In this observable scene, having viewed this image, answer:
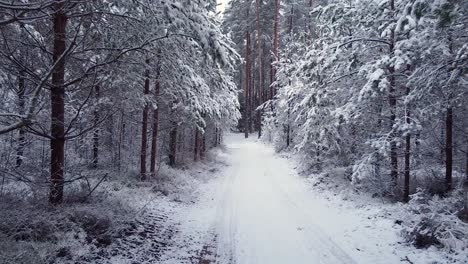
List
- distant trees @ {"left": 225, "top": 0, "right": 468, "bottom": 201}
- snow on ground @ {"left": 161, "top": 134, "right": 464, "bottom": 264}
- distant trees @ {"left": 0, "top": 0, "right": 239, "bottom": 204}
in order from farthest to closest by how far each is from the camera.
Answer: distant trees @ {"left": 225, "top": 0, "right": 468, "bottom": 201}, snow on ground @ {"left": 161, "top": 134, "right": 464, "bottom": 264}, distant trees @ {"left": 0, "top": 0, "right": 239, "bottom": 204}

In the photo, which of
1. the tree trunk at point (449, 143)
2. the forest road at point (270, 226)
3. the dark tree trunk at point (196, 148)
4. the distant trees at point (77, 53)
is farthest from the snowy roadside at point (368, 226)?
the dark tree trunk at point (196, 148)

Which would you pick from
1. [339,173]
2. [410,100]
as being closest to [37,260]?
[410,100]

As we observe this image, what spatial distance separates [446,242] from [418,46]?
461 cm

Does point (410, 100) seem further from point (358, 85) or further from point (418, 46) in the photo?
point (358, 85)

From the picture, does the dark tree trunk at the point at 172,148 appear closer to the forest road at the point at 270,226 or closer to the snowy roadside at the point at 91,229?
the forest road at the point at 270,226

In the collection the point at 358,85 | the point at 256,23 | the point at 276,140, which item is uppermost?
the point at 256,23

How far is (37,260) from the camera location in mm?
4410

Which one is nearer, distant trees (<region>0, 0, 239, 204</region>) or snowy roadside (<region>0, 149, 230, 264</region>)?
snowy roadside (<region>0, 149, 230, 264</region>)

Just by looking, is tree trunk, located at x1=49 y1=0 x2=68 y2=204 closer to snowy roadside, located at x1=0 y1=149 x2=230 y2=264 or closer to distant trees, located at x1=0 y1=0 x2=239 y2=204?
distant trees, located at x1=0 y1=0 x2=239 y2=204

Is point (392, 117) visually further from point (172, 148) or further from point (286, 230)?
point (172, 148)

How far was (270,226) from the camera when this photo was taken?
26.5 ft

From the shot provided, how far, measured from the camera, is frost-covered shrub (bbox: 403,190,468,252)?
234 inches

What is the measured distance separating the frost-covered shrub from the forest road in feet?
5.01

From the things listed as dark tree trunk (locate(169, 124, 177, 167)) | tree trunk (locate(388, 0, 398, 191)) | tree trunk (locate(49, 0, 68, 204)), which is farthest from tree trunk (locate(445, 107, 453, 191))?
dark tree trunk (locate(169, 124, 177, 167))
